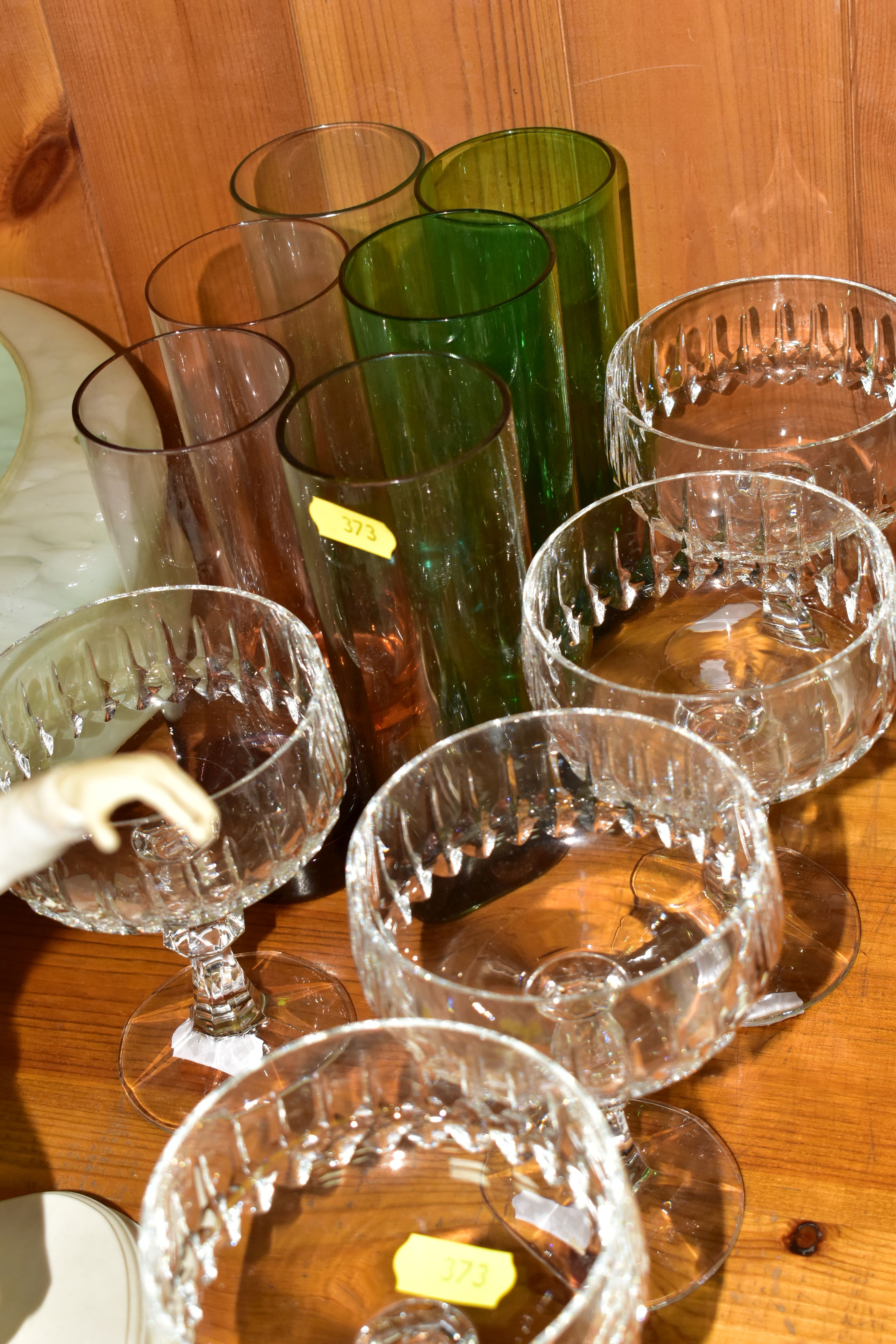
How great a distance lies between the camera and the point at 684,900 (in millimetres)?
657

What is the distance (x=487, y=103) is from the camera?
88 cm

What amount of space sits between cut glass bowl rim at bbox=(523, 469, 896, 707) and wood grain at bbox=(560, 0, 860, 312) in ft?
0.70

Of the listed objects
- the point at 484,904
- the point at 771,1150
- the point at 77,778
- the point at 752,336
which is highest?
the point at 77,778

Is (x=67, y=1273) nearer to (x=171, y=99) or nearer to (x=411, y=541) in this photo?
(x=411, y=541)

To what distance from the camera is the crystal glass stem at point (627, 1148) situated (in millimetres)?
602

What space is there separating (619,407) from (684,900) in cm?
29

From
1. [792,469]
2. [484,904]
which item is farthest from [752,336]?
[484,904]

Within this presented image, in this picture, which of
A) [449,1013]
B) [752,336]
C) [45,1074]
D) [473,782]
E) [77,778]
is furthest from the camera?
[752,336]

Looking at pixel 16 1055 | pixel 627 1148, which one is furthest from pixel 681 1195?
pixel 16 1055

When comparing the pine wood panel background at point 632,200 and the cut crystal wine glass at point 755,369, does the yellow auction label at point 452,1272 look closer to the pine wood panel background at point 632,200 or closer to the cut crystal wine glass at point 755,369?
the pine wood panel background at point 632,200

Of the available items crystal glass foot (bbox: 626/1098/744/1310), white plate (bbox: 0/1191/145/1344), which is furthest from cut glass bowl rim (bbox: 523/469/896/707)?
white plate (bbox: 0/1191/145/1344)

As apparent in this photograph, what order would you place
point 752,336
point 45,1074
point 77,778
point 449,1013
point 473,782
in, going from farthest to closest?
point 752,336 → point 45,1074 → point 473,782 → point 449,1013 → point 77,778

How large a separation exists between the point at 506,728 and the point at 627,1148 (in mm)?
204

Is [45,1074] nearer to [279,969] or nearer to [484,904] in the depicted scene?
[279,969]
